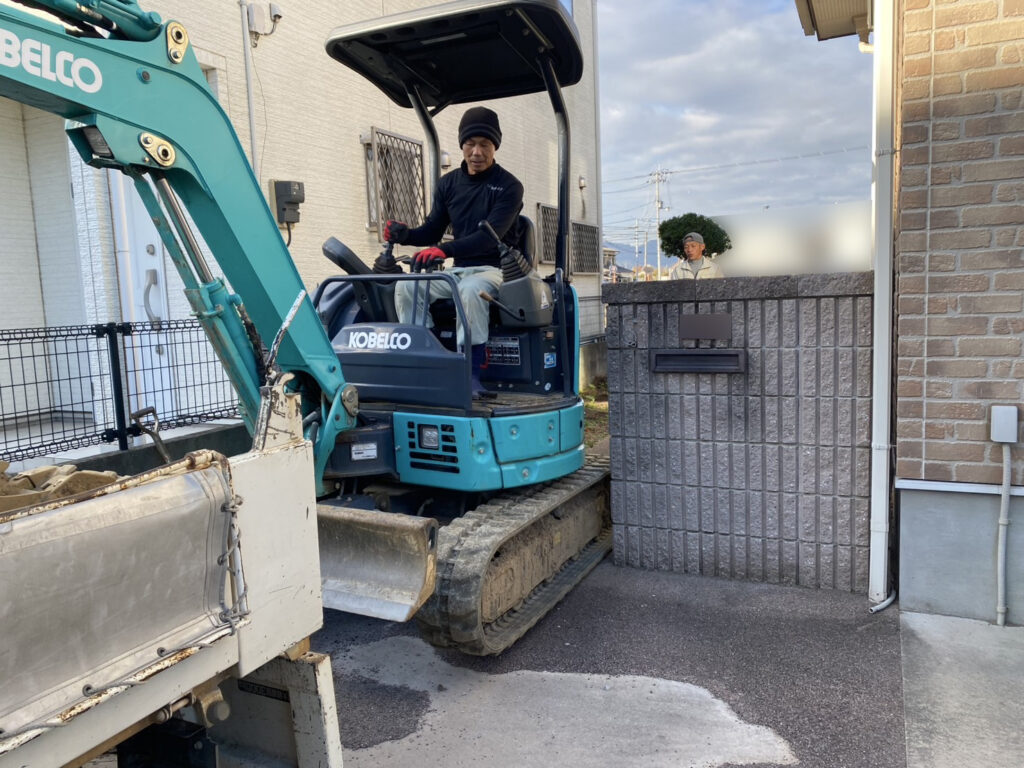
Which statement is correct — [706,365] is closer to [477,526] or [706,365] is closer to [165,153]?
[477,526]

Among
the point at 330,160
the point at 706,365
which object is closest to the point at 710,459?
the point at 706,365

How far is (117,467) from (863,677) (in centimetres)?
481

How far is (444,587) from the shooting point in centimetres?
345

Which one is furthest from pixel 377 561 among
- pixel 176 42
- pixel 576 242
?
pixel 576 242

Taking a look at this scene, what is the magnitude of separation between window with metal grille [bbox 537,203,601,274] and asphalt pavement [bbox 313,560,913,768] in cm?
903

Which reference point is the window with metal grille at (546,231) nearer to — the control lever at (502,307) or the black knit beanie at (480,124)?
the black knit beanie at (480,124)

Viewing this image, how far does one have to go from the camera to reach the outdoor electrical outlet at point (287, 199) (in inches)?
276

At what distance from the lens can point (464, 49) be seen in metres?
4.68

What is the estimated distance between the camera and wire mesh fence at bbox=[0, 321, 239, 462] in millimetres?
Result: 5105

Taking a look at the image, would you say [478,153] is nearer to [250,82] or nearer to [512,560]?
[512,560]

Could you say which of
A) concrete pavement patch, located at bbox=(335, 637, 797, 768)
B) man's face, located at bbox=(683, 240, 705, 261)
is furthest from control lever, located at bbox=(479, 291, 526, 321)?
man's face, located at bbox=(683, 240, 705, 261)

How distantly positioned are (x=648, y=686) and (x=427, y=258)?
8.35 feet

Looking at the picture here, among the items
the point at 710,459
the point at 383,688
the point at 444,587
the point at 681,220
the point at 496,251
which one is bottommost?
the point at 383,688

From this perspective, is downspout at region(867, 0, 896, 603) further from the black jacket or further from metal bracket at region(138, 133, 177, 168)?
metal bracket at region(138, 133, 177, 168)
